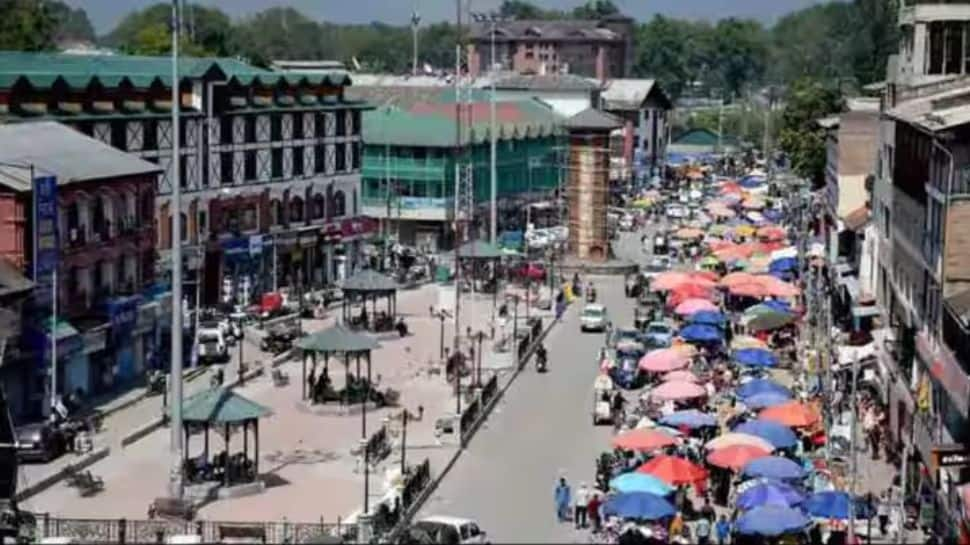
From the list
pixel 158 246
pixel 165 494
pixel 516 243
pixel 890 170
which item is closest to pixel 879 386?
pixel 890 170

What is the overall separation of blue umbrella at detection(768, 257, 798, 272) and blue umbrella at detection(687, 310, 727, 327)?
49.0 ft

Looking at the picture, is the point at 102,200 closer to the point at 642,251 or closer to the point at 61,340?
the point at 61,340

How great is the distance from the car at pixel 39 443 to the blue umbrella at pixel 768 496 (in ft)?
48.8

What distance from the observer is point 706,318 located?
5678 cm

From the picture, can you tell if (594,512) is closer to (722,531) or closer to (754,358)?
(722,531)

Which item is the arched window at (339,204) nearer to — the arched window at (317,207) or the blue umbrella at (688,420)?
the arched window at (317,207)

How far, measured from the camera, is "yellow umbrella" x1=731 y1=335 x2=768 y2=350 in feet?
171

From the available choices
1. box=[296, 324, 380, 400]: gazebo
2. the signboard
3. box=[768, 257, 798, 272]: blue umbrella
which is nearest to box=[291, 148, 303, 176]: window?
box=[768, 257, 798, 272]: blue umbrella

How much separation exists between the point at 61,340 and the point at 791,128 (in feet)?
247

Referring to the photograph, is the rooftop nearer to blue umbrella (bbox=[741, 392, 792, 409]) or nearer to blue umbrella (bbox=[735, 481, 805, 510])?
blue umbrella (bbox=[741, 392, 792, 409])

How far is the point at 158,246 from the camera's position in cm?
5897

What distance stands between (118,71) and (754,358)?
24.9 m

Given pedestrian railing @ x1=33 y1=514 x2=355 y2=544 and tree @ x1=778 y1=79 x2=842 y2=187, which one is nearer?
pedestrian railing @ x1=33 y1=514 x2=355 y2=544

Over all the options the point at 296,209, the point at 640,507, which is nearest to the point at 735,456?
the point at 640,507
